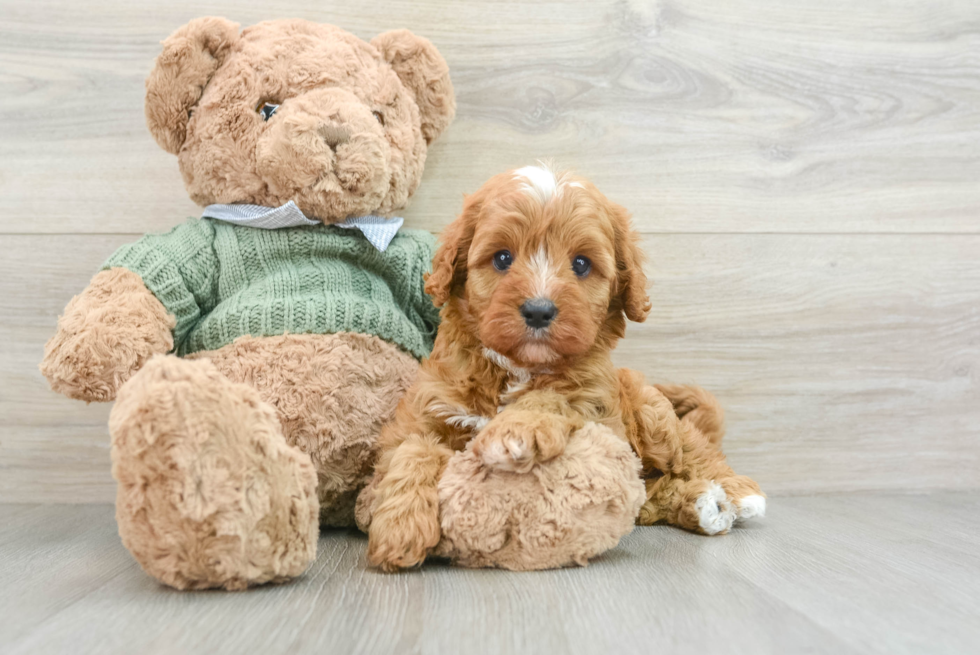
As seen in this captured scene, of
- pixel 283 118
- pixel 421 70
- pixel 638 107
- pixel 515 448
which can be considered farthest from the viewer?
pixel 638 107

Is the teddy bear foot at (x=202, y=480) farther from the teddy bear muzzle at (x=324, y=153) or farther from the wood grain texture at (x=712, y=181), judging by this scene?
the wood grain texture at (x=712, y=181)

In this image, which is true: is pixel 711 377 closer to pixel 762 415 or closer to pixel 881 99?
pixel 762 415

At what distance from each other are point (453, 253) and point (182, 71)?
0.62 metres

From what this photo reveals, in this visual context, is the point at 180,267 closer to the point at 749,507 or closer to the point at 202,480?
the point at 202,480

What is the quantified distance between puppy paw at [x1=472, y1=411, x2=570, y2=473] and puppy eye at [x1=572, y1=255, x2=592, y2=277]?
241mm

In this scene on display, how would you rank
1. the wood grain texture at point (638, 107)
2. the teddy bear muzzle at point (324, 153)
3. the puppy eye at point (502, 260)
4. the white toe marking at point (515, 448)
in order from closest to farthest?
1. the white toe marking at point (515, 448)
2. the puppy eye at point (502, 260)
3. the teddy bear muzzle at point (324, 153)
4. the wood grain texture at point (638, 107)

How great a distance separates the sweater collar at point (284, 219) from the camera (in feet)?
4.59

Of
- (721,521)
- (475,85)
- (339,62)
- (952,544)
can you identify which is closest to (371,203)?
(339,62)

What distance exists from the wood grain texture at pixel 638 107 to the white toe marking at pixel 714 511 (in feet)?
2.17

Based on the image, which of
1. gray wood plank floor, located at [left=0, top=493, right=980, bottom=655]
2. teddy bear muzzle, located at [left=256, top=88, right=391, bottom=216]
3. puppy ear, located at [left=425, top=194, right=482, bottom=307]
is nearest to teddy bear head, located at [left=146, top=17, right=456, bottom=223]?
teddy bear muzzle, located at [left=256, top=88, right=391, bottom=216]

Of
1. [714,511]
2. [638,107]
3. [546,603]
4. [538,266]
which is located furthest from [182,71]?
[714,511]

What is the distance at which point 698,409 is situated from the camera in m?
1.63

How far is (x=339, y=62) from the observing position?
143 centimetres

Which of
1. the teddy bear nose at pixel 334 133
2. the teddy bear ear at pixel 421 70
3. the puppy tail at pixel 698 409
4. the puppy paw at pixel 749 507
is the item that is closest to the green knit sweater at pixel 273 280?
the teddy bear nose at pixel 334 133
